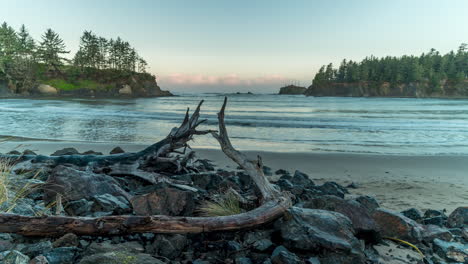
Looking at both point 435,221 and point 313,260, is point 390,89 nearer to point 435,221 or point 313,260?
point 435,221

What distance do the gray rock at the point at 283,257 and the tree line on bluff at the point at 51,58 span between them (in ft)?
294

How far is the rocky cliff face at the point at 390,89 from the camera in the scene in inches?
4747

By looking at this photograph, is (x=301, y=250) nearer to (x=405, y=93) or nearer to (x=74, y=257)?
(x=74, y=257)

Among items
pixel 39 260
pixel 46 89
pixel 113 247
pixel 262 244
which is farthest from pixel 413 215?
pixel 46 89

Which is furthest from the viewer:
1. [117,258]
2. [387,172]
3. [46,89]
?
[46,89]

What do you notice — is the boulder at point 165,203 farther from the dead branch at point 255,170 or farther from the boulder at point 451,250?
the boulder at point 451,250

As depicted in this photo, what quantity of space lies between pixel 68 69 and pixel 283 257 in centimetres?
10685

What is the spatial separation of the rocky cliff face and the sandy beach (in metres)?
130

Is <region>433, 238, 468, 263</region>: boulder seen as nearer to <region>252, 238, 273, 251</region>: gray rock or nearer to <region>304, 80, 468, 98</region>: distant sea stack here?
<region>252, 238, 273, 251</region>: gray rock

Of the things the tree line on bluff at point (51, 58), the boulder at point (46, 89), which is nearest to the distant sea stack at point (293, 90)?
the tree line on bluff at point (51, 58)

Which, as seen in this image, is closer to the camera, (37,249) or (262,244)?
(37,249)

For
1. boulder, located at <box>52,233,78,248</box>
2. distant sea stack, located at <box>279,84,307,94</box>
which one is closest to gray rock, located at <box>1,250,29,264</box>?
boulder, located at <box>52,233,78,248</box>

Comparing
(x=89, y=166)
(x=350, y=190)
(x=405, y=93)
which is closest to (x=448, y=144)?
(x=350, y=190)

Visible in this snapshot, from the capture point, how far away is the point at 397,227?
12.3 feet
